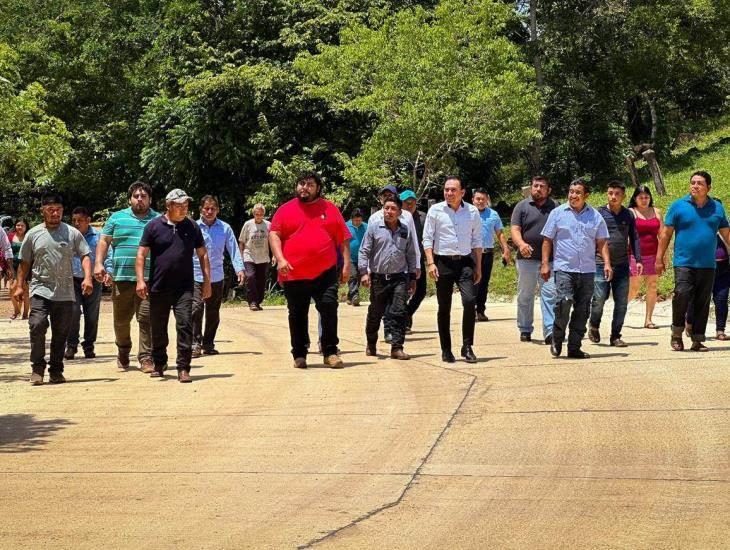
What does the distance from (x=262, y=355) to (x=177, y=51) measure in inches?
1210

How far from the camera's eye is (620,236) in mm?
14703

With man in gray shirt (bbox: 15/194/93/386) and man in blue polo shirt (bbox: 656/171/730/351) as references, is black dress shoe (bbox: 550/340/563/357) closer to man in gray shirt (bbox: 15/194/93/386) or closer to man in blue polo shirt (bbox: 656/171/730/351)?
man in blue polo shirt (bbox: 656/171/730/351)

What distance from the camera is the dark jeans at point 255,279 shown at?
78.0ft

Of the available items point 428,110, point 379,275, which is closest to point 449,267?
point 379,275

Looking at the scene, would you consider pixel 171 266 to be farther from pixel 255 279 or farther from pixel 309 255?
pixel 255 279

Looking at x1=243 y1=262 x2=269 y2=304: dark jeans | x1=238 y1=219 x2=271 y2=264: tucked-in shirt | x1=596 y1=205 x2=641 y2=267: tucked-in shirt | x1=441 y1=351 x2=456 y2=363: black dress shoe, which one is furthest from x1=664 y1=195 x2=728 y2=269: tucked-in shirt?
x1=243 y1=262 x2=269 y2=304: dark jeans

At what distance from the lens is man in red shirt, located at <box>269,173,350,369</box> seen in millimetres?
12789

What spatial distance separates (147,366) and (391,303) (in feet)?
9.17

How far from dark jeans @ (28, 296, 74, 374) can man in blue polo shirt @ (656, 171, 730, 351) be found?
6.65 metres

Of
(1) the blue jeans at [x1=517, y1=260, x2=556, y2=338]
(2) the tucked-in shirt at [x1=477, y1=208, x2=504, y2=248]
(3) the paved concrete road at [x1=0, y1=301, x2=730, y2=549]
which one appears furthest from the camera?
(2) the tucked-in shirt at [x1=477, y1=208, x2=504, y2=248]

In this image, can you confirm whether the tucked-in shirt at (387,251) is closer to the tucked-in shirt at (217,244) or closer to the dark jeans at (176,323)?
the tucked-in shirt at (217,244)

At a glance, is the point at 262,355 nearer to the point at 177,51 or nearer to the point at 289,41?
the point at 289,41

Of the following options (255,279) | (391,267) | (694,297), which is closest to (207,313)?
(391,267)

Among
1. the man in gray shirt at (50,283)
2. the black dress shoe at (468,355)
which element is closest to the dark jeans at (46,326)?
the man in gray shirt at (50,283)
